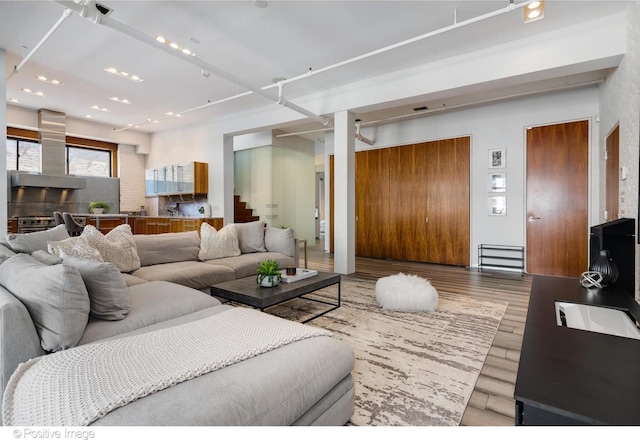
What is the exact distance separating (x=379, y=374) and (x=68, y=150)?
9.55 metres

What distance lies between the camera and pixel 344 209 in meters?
5.45

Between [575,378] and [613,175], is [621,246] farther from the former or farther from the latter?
[613,175]

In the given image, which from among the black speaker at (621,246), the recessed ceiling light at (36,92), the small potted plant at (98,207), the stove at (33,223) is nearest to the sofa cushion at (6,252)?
the black speaker at (621,246)

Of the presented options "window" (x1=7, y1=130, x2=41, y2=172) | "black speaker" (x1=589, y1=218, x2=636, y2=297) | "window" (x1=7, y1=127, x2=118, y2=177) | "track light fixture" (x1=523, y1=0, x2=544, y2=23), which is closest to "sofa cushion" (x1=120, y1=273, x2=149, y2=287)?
"black speaker" (x1=589, y1=218, x2=636, y2=297)

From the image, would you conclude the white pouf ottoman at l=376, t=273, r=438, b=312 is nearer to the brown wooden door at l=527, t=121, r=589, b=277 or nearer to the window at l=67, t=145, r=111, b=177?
the brown wooden door at l=527, t=121, r=589, b=277

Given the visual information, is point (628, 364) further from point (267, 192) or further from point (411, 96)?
point (267, 192)

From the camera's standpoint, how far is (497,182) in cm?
576

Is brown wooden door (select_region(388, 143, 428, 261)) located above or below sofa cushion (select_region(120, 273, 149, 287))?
above

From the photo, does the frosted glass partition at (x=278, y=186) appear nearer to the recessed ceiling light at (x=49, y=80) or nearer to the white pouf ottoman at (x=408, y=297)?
the recessed ceiling light at (x=49, y=80)

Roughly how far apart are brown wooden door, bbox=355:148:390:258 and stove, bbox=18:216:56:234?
684cm

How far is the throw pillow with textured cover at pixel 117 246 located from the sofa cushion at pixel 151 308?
757 mm

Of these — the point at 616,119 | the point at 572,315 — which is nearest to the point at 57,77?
the point at 572,315

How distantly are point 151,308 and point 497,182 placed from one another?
5.79 meters

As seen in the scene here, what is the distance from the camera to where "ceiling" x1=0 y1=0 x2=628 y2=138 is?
11.0 feet
